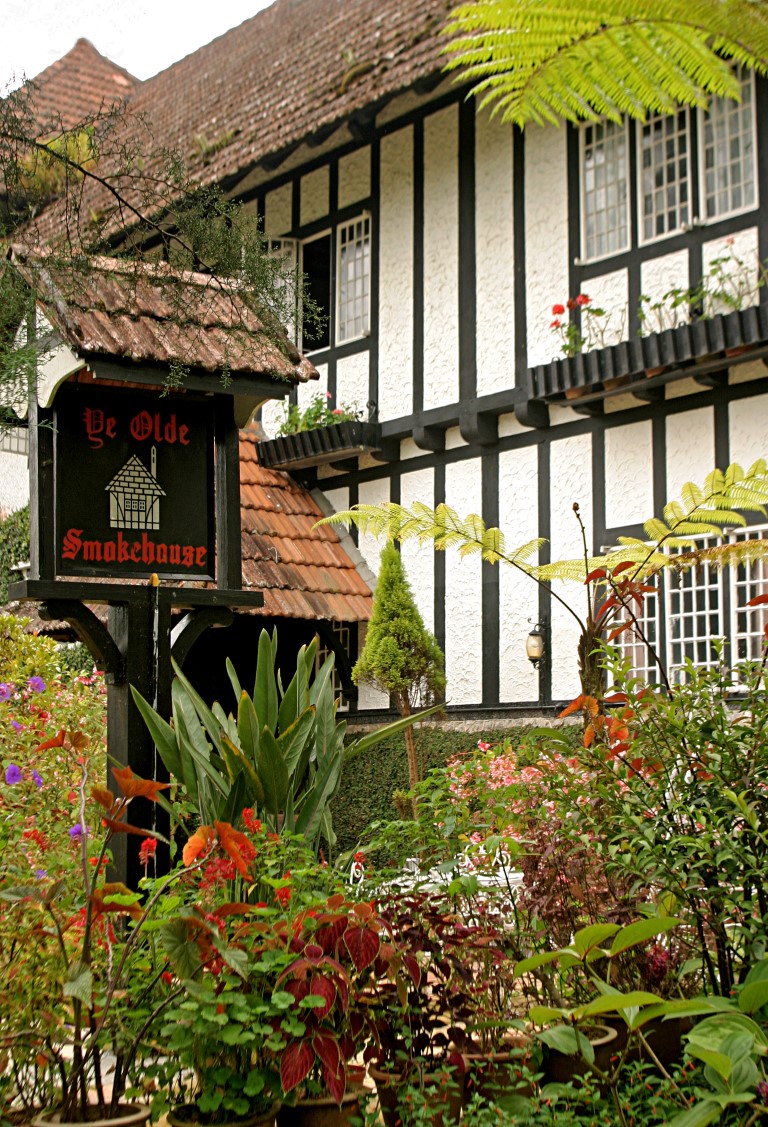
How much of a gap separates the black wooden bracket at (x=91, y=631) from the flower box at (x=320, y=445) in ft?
22.0

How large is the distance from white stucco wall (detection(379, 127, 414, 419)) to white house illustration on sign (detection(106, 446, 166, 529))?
6415mm

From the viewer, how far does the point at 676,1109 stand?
2729 mm

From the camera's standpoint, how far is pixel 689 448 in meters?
9.64

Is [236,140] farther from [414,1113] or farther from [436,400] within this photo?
[414,1113]

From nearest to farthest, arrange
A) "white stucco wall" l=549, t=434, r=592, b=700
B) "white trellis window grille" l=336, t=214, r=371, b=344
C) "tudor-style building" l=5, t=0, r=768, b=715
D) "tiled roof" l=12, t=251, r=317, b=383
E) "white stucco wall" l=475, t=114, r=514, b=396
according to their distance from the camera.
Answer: "tiled roof" l=12, t=251, r=317, b=383, "tudor-style building" l=5, t=0, r=768, b=715, "white stucco wall" l=549, t=434, r=592, b=700, "white stucco wall" l=475, t=114, r=514, b=396, "white trellis window grille" l=336, t=214, r=371, b=344

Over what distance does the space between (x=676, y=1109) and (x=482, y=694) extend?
8290mm

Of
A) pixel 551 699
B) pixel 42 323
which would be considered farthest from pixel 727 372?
pixel 42 323

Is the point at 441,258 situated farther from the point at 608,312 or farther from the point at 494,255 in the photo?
the point at 608,312

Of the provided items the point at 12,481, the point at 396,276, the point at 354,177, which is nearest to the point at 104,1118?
the point at 396,276

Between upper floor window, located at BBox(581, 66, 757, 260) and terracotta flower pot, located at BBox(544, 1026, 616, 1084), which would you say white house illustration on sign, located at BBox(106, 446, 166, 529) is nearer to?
terracotta flower pot, located at BBox(544, 1026, 616, 1084)

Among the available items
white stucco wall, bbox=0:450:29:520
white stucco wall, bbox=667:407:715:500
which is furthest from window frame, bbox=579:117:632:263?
white stucco wall, bbox=0:450:29:520

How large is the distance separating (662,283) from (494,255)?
6.30 feet

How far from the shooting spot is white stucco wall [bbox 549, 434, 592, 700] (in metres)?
10.3

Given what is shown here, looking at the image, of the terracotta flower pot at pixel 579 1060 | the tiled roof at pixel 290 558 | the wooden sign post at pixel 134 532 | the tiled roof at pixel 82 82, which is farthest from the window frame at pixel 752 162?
the tiled roof at pixel 82 82
